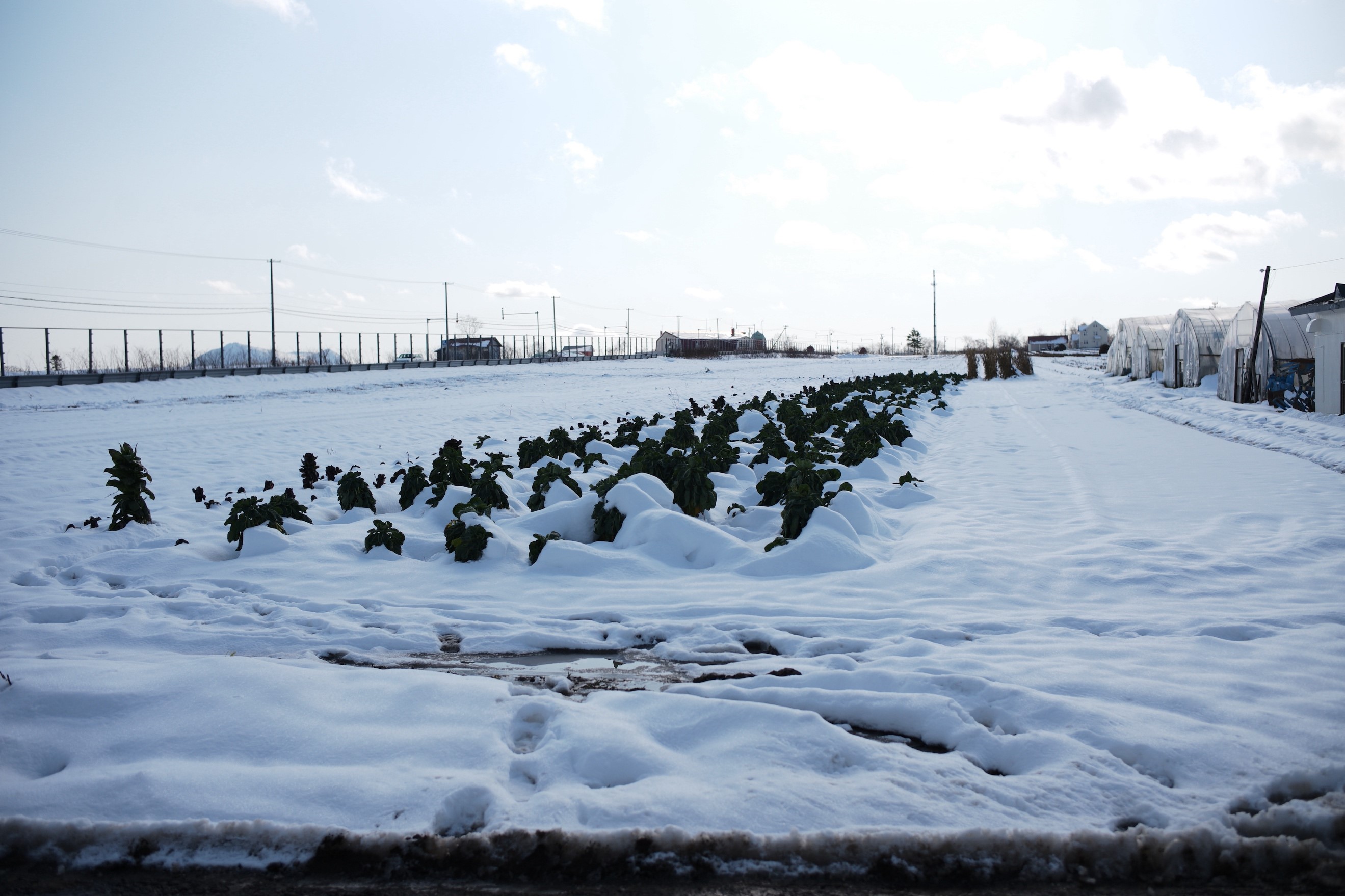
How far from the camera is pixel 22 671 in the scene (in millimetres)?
3766

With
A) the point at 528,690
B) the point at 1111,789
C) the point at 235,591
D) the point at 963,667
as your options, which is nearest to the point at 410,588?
the point at 235,591

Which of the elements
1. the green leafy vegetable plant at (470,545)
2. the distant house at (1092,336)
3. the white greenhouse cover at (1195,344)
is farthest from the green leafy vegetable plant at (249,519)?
the distant house at (1092,336)

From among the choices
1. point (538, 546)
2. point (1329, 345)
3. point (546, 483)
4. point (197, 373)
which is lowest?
point (538, 546)

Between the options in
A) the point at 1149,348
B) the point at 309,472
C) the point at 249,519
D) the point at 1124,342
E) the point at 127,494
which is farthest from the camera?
the point at 1124,342

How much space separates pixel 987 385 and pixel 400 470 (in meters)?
32.8

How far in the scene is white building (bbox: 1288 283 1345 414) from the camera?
1762 cm

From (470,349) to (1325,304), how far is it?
54.1 metres

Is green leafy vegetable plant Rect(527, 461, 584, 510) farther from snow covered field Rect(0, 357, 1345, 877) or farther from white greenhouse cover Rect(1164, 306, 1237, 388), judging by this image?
white greenhouse cover Rect(1164, 306, 1237, 388)

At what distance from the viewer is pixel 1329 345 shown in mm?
18250

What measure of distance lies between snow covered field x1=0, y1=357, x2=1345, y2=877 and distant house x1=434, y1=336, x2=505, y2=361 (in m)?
52.1

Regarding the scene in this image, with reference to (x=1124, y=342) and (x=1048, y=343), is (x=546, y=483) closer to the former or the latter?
(x=1124, y=342)

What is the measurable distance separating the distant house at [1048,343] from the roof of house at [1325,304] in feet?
373

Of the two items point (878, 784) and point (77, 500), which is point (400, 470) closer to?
point (77, 500)

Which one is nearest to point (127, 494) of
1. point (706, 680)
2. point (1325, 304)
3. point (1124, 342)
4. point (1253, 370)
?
point (706, 680)
